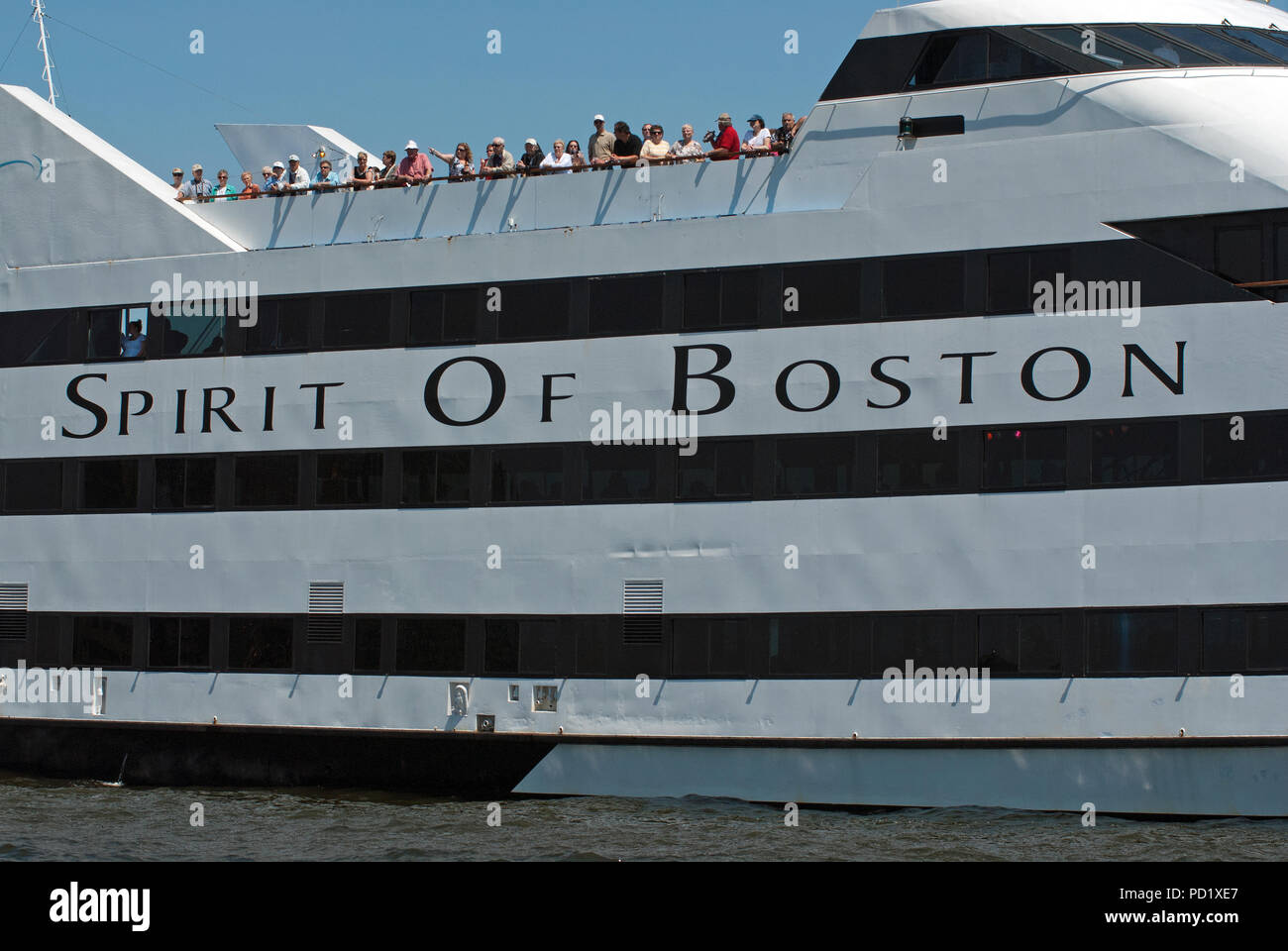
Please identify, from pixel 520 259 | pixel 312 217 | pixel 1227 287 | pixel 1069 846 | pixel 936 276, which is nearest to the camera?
pixel 1069 846

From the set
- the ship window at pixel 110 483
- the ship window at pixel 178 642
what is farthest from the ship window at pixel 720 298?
the ship window at pixel 110 483

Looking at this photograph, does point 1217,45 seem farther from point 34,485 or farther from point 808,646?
point 34,485

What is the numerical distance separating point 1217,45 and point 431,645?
39.0ft

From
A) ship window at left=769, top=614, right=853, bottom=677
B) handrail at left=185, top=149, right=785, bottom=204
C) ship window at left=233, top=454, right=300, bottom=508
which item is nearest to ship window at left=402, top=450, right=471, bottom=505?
ship window at left=233, top=454, right=300, bottom=508

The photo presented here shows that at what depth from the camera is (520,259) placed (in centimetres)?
1862

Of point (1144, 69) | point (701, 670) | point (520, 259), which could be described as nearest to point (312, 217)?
point (520, 259)

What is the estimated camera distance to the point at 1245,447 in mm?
15930

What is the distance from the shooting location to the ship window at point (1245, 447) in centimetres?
1580

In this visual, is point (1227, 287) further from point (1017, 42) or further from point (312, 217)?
point (312, 217)

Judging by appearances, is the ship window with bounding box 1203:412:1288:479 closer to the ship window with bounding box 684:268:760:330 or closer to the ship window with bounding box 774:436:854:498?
the ship window with bounding box 774:436:854:498

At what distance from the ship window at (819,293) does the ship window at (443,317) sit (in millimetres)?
3946

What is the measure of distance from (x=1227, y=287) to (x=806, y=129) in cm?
520

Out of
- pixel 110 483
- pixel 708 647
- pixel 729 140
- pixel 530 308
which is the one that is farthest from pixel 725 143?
pixel 110 483

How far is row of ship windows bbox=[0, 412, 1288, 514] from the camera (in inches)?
638
